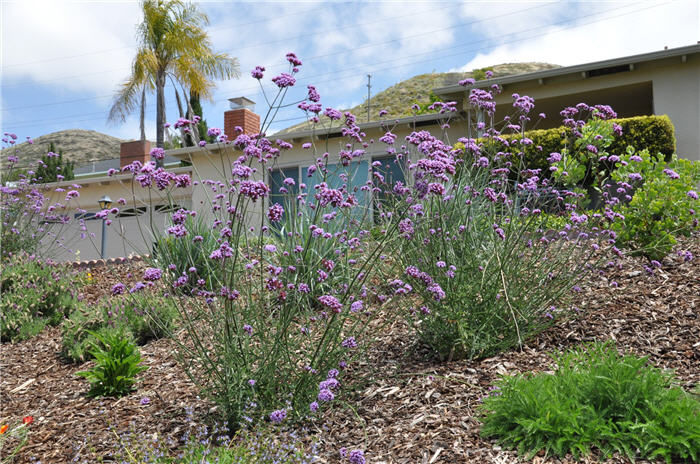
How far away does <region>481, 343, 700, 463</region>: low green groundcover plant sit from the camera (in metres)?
2.62

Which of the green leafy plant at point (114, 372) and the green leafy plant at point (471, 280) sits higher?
the green leafy plant at point (471, 280)

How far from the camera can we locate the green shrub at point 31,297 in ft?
20.3

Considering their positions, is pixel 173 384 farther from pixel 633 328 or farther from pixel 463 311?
pixel 633 328

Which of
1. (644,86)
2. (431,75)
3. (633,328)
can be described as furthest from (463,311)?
Answer: (431,75)

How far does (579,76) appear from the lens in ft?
39.3

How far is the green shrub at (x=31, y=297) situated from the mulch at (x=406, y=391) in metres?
1.19

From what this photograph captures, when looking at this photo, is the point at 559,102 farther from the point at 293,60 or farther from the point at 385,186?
the point at 293,60

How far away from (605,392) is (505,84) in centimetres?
1057

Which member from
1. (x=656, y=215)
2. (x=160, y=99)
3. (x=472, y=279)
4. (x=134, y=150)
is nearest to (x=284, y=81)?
(x=472, y=279)

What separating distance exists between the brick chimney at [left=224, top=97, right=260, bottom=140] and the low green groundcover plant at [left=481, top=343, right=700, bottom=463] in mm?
13268

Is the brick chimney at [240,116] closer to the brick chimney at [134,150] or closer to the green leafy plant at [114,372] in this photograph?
the brick chimney at [134,150]

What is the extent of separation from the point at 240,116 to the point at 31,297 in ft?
31.7

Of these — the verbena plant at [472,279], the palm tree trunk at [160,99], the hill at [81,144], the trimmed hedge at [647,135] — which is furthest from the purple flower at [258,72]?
the hill at [81,144]

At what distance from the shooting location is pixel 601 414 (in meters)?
2.80
